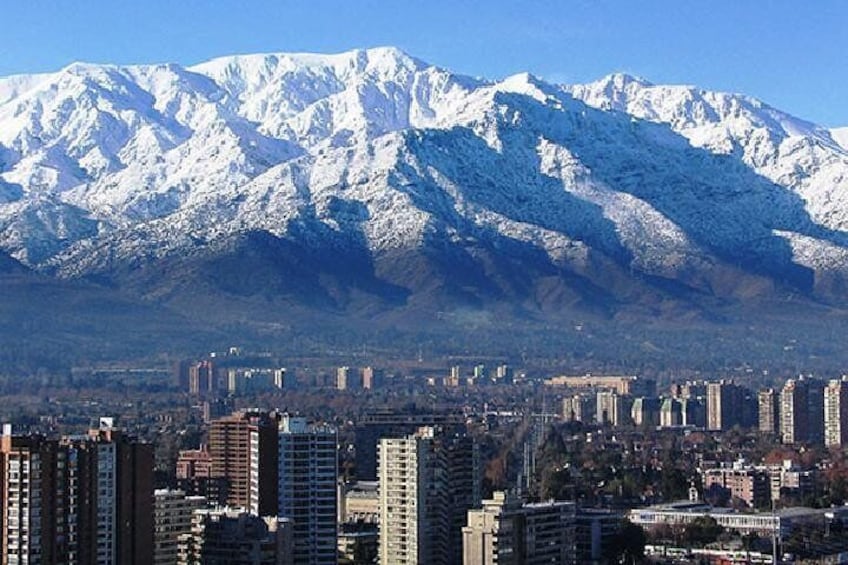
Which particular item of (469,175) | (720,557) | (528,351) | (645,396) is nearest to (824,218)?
(469,175)

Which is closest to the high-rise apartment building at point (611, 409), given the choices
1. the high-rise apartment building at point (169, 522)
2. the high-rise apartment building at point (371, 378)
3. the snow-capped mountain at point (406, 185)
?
the high-rise apartment building at point (371, 378)

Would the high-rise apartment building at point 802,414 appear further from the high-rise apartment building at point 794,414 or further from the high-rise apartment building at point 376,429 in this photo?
the high-rise apartment building at point 376,429

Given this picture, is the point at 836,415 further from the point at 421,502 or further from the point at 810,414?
the point at 421,502

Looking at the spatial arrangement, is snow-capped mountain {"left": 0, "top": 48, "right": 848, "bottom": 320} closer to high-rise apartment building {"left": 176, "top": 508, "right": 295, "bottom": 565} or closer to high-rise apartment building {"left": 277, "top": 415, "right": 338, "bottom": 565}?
high-rise apartment building {"left": 277, "top": 415, "right": 338, "bottom": 565}

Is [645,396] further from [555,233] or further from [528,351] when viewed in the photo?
[555,233]

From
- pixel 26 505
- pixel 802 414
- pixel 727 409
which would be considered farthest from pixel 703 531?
pixel 727 409
